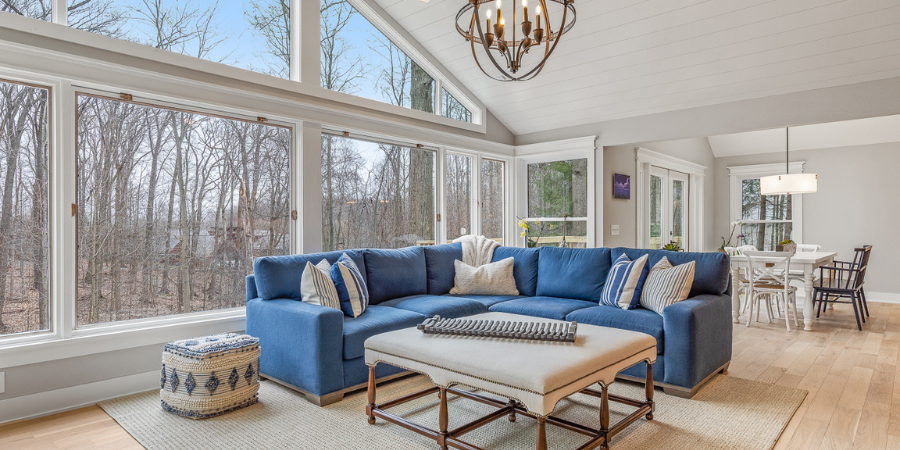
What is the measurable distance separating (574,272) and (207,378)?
8.87ft

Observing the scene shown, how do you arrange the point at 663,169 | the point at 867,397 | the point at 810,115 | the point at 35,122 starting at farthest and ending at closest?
the point at 663,169 < the point at 810,115 < the point at 867,397 < the point at 35,122

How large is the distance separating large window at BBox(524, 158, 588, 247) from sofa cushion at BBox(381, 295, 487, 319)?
7.01 feet

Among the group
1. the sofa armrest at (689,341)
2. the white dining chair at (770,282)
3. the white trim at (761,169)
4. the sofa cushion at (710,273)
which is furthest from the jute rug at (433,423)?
the white trim at (761,169)

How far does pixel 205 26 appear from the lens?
11.5 ft

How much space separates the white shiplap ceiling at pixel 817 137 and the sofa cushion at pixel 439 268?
5.19 metres

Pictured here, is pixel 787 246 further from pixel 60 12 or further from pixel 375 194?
pixel 60 12

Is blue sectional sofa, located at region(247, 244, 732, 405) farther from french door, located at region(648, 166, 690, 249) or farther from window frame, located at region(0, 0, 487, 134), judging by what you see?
french door, located at region(648, 166, 690, 249)

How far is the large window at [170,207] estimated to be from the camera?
3051 millimetres

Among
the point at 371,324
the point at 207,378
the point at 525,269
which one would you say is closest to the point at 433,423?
the point at 371,324

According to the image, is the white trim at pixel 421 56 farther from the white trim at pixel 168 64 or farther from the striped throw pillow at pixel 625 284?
the striped throw pillow at pixel 625 284

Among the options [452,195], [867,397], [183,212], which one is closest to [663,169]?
[452,195]

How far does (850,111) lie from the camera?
395cm

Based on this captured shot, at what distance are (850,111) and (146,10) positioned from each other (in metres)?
5.19

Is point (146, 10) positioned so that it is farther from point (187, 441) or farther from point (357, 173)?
point (187, 441)
